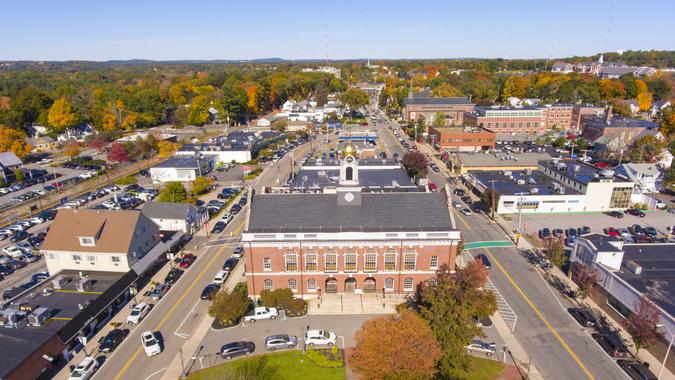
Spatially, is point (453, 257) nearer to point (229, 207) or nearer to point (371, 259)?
point (371, 259)

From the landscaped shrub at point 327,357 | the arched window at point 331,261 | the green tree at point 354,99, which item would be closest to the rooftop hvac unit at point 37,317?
the landscaped shrub at point 327,357

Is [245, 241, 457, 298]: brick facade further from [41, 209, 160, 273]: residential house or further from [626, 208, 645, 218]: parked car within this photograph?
[626, 208, 645, 218]: parked car

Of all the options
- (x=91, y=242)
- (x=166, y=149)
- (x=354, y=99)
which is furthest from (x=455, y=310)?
(x=354, y=99)

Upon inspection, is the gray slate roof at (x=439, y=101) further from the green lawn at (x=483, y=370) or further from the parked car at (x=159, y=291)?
the green lawn at (x=483, y=370)

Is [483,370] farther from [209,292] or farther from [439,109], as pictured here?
[439,109]

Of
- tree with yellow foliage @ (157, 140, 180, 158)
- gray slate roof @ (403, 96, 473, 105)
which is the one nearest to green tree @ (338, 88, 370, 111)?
gray slate roof @ (403, 96, 473, 105)
